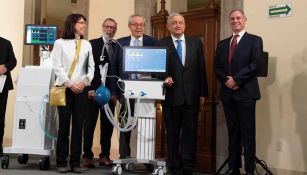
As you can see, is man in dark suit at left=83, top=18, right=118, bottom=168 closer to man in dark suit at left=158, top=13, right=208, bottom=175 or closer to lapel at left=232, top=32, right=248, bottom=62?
man in dark suit at left=158, top=13, right=208, bottom=175

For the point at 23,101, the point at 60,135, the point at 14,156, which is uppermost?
the point at 23,101

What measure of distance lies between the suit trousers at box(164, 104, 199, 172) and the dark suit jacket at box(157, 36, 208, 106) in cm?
9

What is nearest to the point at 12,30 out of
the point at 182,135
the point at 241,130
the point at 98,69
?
the point at 98,69

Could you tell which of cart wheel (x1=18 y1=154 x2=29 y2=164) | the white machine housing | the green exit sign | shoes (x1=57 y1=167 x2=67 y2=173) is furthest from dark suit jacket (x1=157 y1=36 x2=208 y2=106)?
cart wheel (x1=18 y1=154 x2=29 y2=164)

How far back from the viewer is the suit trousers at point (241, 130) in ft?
13.8

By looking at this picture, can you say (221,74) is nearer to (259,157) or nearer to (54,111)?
(259,157)

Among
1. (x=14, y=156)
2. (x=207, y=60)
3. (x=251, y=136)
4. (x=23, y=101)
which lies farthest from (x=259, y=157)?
(x=14, y=156)

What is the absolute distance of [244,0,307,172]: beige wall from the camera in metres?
4.56

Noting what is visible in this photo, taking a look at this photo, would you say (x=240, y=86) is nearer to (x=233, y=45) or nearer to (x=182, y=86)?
(x=233, y=45)

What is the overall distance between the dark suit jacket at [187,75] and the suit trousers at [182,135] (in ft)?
0.31

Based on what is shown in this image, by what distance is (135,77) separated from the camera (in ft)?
14.6

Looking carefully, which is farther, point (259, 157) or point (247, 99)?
point (259, 157)

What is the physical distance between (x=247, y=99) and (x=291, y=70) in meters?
0.74

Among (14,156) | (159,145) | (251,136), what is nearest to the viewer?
(251,136)
